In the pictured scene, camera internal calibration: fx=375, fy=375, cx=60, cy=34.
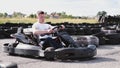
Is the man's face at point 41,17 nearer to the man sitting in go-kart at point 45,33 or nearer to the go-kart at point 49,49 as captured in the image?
the man sitting in go-kart at point 45,33

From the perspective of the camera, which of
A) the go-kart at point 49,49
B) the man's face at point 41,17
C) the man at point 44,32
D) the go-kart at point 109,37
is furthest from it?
the go-kart at point 109,37

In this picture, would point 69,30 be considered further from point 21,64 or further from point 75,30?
point 21,64

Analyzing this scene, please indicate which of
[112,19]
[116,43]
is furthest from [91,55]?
[112,19]

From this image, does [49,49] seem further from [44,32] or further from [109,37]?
[109,37]

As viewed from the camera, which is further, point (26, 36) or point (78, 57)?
point (26, 36)

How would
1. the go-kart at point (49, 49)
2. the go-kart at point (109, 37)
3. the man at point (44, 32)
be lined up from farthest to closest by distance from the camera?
the go-kart at point (109, 37) < the man at point (44, 32) < the go-kart at point (49, 49)

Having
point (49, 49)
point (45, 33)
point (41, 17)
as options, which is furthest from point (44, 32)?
point (49, 49)

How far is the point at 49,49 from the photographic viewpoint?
7191 mm

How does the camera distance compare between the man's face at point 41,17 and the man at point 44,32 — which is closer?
the man at point 44,32

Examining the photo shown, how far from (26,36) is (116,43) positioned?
412 centimetres

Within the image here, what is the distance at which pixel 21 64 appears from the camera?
6.70 meters

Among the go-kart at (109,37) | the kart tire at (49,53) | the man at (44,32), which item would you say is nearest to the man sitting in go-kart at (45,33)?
the man at (44,32)

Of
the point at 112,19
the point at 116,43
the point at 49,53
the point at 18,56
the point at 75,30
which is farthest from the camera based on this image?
the point at 112,19

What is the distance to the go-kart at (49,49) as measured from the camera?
282 inches
